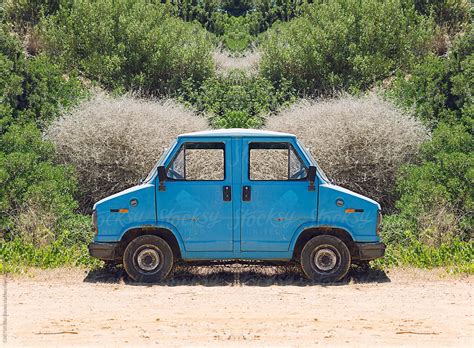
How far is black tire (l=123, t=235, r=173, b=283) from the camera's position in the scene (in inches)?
409

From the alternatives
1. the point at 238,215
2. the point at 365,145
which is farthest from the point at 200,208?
the point at 365,145

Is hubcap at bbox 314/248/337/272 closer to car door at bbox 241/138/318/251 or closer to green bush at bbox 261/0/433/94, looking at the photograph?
car door at bbox 241/138/318/251

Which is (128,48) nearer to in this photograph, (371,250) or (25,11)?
(25,11)

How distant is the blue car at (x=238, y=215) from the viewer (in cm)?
1026

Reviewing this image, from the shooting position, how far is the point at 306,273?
10422 millimetres

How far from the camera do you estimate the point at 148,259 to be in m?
10.5

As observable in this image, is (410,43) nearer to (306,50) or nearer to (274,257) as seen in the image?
(306,50)

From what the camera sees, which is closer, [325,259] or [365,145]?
[325,259]

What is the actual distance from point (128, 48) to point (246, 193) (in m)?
14.5

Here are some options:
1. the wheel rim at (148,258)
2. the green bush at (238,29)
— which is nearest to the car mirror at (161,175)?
the wheel rim at (148,258)

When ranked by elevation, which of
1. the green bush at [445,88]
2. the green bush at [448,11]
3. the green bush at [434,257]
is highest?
the green bush at [448,11]

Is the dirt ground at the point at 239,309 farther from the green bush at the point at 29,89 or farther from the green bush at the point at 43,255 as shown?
the green bush at the point at 29,89

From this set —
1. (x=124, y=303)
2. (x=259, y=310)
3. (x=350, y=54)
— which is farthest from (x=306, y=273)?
(x=350, y=54)

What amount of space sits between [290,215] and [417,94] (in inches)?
344
